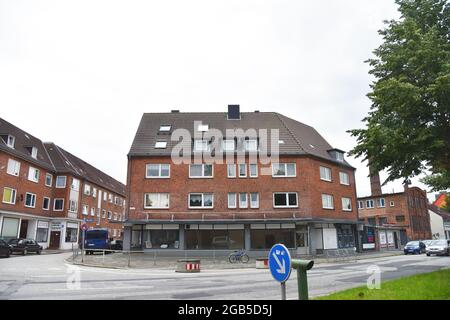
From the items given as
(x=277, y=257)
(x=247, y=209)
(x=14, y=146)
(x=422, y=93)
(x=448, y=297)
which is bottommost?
(x=448, y=297)

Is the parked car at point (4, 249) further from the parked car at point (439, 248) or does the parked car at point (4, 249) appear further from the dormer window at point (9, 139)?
the parked car at point (439, 248)

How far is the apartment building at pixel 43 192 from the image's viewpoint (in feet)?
125

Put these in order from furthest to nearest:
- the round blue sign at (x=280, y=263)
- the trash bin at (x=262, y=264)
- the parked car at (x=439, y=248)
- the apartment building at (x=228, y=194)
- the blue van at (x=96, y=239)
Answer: the blue van at (x=96, y=239), the apartment building at (x=228, y=194), the parked car at (x=439, y=248), the trash bin at (x=262, y=264), the round blue sign at (x=280, y=263)

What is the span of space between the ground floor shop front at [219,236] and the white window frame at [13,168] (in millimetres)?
15470

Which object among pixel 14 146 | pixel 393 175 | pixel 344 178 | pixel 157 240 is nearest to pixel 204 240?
pixel 157 240

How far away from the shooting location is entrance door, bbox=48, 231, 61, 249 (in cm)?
4631

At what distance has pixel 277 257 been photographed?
5859mm

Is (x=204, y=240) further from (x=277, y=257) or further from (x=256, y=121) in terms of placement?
(x=277, y=257)

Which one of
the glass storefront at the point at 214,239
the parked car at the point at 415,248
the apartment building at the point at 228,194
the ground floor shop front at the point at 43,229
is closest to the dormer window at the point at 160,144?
the apartment building at the point at 228,194

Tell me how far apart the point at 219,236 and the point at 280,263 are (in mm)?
26929

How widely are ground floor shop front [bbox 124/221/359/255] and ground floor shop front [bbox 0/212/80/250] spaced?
1343cm

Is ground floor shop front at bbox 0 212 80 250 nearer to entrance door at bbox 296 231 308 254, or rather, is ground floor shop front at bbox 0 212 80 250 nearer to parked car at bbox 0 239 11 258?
parked car at bbox 0 239 11 258

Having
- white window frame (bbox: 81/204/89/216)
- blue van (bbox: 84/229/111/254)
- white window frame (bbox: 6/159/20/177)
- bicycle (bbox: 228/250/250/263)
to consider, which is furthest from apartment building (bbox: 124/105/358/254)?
white window frame (bbox: 81/204/89/216)
